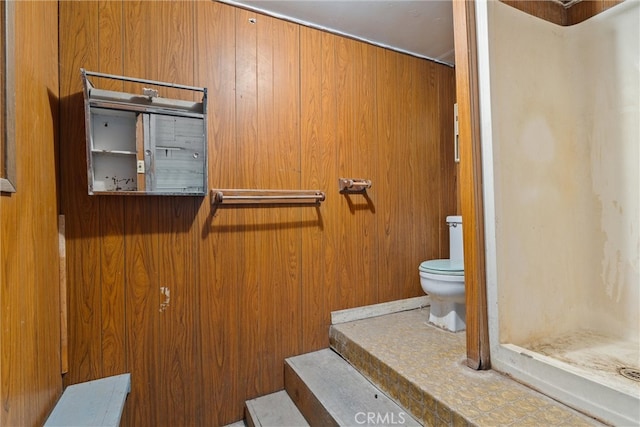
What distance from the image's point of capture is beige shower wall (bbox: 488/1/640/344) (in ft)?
4.94

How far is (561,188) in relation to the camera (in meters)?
1.72

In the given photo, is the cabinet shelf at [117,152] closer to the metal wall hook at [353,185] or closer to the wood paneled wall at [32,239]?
the wood paneled wall at [32,239]

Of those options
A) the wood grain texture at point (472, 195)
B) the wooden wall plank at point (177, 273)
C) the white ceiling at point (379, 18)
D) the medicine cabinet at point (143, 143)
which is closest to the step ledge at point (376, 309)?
the wood grain texture at point (472, 195)

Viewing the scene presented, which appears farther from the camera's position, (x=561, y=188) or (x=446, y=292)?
(x=446, y=292)

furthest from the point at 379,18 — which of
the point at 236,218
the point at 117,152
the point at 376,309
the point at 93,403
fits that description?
the point at 93,403

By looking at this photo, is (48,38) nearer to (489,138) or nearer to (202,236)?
(202,236)

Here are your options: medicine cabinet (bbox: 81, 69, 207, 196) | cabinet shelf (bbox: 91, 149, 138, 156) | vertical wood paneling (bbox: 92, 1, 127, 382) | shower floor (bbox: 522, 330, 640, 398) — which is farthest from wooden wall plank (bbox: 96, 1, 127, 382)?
shower floor (bbox: 522, 330, 640, 398)

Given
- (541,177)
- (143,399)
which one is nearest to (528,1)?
(541,177)

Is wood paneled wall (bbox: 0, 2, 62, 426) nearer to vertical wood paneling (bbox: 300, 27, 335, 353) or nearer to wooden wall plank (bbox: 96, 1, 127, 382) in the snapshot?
wooden wall plank (bbox: 96, 1, 127, 382)

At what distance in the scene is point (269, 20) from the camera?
6.23 ft

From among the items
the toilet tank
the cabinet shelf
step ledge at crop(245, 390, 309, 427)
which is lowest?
step ledge at crop(245, 390, 309, 427)

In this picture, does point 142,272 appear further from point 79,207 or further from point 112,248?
point 79,207

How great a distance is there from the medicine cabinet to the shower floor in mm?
1813

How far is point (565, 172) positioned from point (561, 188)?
0.10m
